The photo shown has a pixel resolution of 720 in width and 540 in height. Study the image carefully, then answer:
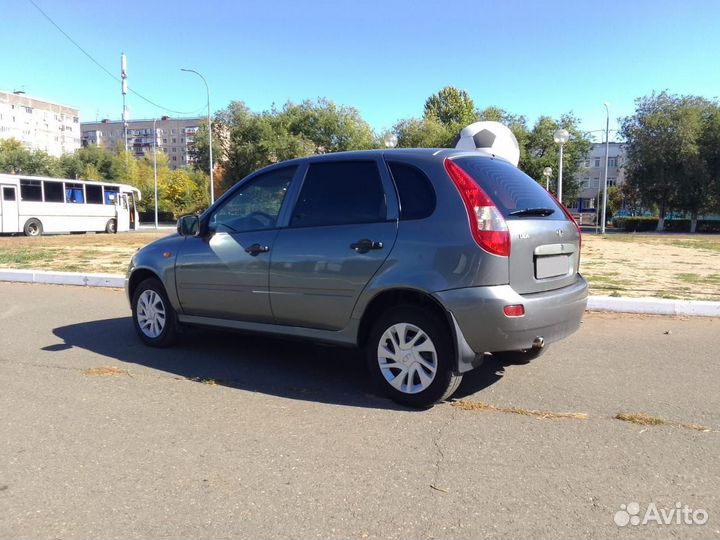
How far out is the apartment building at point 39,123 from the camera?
104m

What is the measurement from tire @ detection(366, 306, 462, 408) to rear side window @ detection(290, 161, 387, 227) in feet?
2.63

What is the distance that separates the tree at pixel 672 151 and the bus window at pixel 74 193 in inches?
1511

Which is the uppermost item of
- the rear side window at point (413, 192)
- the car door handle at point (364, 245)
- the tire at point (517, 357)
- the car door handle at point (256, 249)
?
the rear side window at point (413, 192)

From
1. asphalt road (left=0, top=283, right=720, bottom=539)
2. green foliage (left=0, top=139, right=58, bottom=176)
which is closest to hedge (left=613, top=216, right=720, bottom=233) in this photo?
asphalt road (left=0, top=283, right=720, bottom=539)

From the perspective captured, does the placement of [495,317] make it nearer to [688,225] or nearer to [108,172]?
[688,225]

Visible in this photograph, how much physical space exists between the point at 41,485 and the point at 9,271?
9.96m

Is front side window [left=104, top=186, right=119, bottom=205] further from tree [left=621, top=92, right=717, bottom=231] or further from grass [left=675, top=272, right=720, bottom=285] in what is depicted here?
tree [left=621, top=92, right=717, bottom=231]

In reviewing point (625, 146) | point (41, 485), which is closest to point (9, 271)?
point (41, 485)

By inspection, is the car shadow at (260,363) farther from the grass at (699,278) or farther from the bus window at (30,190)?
the bus window at (30,190)

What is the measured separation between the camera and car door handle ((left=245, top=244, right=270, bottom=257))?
4.77 metres

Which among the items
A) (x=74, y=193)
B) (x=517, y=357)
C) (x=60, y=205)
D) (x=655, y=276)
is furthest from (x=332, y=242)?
(x=74, y=193)

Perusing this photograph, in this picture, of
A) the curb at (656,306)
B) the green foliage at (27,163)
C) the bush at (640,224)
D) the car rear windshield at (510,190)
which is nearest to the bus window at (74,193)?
the curb at (656,306)

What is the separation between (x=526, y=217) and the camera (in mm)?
4059

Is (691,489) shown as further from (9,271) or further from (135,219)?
(135,219)
